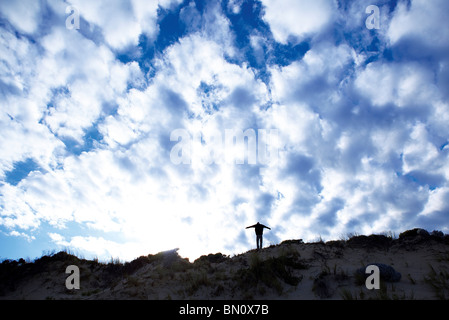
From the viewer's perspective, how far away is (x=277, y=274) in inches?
388

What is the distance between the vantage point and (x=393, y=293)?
7.52 metres

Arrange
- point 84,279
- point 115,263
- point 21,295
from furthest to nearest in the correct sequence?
point 115,263 → point 84,279 → point 21,295

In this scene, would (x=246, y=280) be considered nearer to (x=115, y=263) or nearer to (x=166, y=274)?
(x=166, y=274)

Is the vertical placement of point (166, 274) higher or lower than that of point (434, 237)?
lower

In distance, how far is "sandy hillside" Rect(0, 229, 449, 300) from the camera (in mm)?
8336

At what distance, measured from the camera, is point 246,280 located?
9562 millimetres

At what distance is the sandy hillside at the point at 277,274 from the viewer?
8336mm
